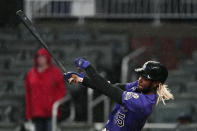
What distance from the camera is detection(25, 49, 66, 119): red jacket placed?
42.2ft

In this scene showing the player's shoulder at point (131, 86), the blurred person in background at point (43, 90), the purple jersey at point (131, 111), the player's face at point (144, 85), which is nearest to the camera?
the purple jersey at point (131, 111)

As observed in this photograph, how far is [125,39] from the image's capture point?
53.2 ft

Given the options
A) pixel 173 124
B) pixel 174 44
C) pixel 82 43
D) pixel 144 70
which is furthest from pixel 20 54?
pixel 144 70

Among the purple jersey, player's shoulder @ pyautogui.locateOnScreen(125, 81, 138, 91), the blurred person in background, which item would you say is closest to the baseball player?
the purple jersey

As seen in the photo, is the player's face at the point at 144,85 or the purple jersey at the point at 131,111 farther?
the player's face at the point at 144,85

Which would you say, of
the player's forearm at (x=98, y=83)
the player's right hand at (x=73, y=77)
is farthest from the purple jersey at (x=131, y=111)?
the player's right hand at (x=73, y=77)

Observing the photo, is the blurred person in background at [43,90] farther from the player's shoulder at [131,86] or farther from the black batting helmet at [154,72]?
the black batting helmet at [154,72]

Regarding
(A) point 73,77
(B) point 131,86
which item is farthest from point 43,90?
(A) point 73,77

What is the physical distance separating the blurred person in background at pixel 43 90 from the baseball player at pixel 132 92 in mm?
3976

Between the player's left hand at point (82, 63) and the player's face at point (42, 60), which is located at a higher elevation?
the player's left hand at point (82, 63)

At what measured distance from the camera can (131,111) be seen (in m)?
8.53

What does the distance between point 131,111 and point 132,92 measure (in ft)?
0.70

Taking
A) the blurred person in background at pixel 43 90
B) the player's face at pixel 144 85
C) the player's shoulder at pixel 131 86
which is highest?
the player's face at pixel 144 85

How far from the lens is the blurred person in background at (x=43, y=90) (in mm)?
12789
